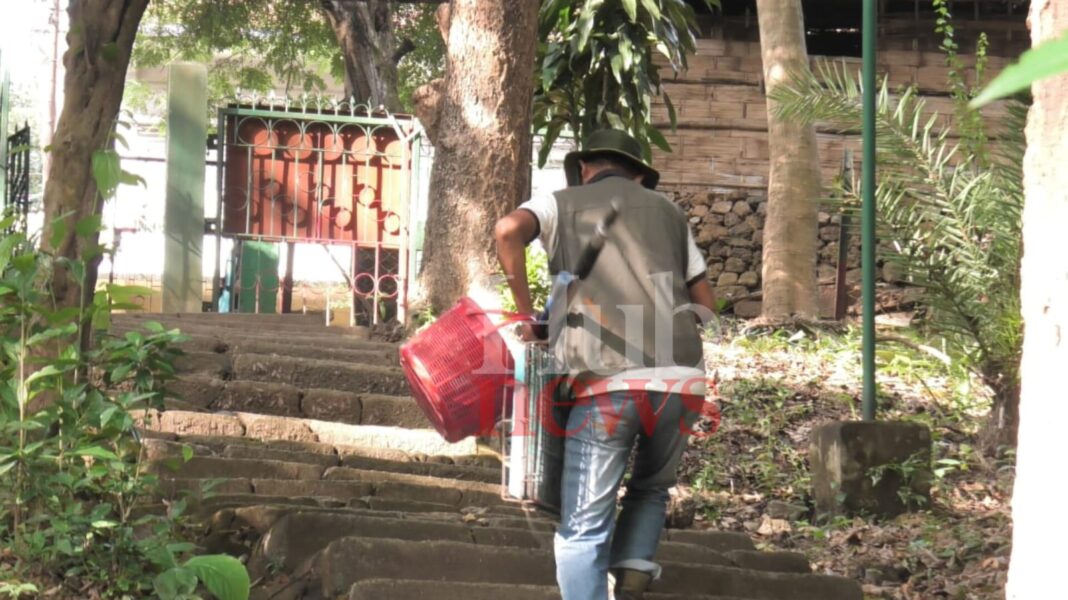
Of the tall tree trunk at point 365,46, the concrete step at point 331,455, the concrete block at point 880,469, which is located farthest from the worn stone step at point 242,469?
the tall tree trunk at point 365,46

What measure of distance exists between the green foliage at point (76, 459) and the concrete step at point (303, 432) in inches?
63.4

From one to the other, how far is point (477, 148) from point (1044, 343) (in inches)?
239

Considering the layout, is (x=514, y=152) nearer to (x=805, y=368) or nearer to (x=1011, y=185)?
(x=805, y=368)

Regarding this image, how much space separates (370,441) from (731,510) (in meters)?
1.75

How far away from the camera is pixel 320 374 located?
7613 millimetres

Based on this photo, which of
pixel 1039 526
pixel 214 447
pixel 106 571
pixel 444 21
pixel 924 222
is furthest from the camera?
pixel 444 21

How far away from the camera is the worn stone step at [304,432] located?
6.47 metres

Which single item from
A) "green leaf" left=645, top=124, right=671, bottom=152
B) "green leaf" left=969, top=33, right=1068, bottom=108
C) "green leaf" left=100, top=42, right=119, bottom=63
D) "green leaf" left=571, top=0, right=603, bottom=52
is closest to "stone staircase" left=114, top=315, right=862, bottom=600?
"green leaf" left=100, top=42, right=119, bottom=63

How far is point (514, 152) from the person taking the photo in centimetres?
A: 875

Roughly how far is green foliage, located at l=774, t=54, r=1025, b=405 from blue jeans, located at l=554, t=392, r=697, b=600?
9.66ft

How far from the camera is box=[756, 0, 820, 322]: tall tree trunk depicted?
10625 mm

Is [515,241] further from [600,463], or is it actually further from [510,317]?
[600,463]

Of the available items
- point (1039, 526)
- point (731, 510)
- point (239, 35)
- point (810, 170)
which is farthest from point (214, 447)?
point (239, 35)

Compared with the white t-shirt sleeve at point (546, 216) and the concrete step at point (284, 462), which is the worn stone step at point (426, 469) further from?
the white t-shirt sleeve at point (546, 216)
